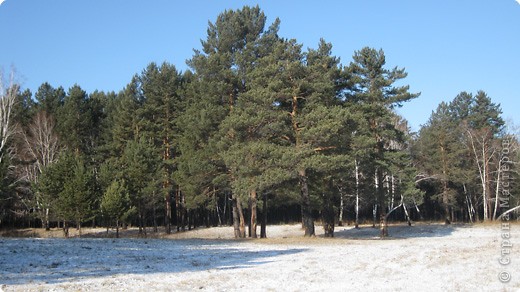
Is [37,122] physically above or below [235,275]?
above

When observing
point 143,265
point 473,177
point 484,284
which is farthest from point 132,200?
point 473,177

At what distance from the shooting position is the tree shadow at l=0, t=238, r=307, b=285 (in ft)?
44.3

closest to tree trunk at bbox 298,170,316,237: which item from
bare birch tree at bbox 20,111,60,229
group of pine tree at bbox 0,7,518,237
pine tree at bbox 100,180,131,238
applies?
group of pine tree at bbox 0,7,518,237

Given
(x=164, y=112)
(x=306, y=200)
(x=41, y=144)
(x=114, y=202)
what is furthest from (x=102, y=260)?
(x=41, y=144)

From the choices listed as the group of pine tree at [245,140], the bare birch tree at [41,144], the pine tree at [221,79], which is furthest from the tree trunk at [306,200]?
the bare birch tree at [41,144]

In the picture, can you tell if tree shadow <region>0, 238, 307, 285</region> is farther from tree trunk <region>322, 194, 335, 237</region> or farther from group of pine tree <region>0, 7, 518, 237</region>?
tree trunk <region>322, 194, 335, 237</region>

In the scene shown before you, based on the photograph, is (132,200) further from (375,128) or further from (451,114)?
(451,114)

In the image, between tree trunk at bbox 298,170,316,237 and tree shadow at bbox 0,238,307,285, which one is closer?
Result: tree shadow at bbox 0,238,307,285

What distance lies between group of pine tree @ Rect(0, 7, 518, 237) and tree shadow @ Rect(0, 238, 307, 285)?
23.7ft

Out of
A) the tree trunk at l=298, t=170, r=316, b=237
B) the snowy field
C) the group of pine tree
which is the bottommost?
the snowy field

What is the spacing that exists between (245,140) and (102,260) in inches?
575

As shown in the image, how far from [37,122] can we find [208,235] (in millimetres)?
21060

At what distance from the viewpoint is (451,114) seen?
7438 cm

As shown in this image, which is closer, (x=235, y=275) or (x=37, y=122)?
(x=235, y=275)
